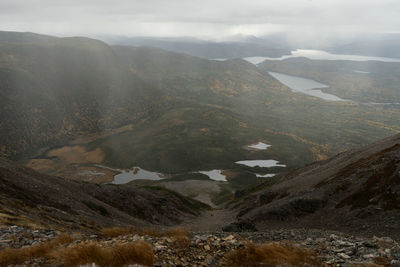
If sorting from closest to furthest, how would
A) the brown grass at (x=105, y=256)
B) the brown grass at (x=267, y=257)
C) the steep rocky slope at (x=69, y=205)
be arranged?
the brown grass at (x=105, y=256) → the brown grass at (x=267, y=257) → the steep rocky slope at (x=69, y=205)

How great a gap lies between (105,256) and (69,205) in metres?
31.0

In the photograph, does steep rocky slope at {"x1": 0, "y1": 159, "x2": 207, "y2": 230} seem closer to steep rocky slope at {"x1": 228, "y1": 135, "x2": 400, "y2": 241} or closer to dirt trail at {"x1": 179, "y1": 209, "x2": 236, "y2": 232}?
dirt trail at {"x1": 179, "y1": 209, "x2": 236, "y2": 232}

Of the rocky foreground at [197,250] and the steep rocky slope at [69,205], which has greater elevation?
the rocky foreground at [197,250]

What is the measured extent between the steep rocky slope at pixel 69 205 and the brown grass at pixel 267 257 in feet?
51.8

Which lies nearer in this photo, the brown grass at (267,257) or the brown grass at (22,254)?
the brown grass at (22,254)

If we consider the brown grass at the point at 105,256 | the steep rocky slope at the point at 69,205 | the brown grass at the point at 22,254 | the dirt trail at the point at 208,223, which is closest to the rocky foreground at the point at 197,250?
the brown grass at the point at 22,254

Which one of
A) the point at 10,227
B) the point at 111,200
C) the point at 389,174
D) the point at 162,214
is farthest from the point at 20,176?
the point at 389,174

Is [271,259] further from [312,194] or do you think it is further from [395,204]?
[312,194]

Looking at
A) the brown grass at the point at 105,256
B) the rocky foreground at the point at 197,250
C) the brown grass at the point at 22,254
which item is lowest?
the rocky foreground at the point at 197,250

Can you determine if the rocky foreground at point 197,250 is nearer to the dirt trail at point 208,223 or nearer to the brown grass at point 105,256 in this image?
the brown grass at point 105,256

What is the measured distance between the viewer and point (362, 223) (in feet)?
111

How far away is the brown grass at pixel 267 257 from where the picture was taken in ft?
42.6

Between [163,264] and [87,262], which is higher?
[87,262]

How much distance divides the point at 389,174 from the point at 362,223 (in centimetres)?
1212
